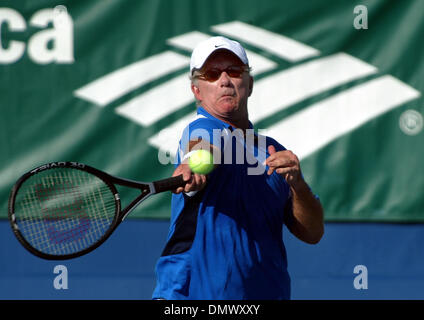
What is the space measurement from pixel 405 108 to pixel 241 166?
8.46ft

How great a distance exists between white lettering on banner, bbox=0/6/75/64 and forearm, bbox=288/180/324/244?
2.49 metres

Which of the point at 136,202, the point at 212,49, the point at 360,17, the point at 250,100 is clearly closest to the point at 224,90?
the point at 212,49

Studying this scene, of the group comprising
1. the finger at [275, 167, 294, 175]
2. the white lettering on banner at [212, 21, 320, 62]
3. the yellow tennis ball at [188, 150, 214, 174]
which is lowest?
the finger at [275, 167, 294, 175]

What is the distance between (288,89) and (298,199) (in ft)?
7.37

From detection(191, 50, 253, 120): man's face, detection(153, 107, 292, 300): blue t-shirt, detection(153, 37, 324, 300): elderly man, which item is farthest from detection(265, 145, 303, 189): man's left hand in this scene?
detection(191, 50, 253, 120): man's face

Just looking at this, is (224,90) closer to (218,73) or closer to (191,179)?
(218,73)

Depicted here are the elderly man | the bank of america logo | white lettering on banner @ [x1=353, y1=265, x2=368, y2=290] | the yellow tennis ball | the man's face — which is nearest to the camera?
the yellow tennis ball

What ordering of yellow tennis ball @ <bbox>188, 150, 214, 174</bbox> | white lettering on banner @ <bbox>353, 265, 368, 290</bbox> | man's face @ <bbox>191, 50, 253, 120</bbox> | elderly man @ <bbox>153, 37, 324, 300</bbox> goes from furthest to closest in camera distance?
white lettering on banner @ <bbox>353, 265, 368, 290</bbox> < man's face @ <bbox>191, 50, 253, 120</bbox> < elderly man @ <bbox>153, 37, 324, 300</bbox> < yellow tennis ball @ <bbox>188, 150, 214, 174</bbox>

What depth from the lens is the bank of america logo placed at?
486cm

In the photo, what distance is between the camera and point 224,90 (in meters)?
2.74

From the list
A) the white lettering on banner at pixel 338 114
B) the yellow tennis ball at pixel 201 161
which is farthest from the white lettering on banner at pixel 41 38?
the yellow tennis ball at pixel 201 161

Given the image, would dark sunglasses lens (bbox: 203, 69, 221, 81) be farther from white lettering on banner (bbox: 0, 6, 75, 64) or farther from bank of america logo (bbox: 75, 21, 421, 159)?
white lettering on banner (bbox: 0, 6, 75, 64)

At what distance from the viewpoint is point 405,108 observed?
4.90 m
